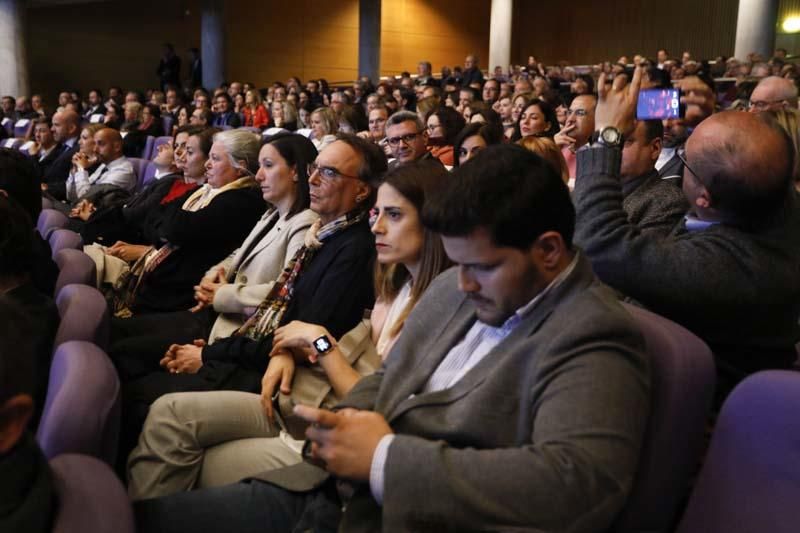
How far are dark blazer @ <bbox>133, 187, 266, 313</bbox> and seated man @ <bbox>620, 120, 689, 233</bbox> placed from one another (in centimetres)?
164

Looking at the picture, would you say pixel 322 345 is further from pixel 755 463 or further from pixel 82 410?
pixel 755 463

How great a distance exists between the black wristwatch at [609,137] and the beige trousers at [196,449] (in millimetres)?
1005

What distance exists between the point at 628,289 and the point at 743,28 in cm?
1376

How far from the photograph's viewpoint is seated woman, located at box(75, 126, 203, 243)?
13.7ft

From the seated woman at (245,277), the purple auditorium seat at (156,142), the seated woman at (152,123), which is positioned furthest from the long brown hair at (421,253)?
the seated woman at (152,123)

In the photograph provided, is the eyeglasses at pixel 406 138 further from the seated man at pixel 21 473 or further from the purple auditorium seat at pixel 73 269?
the seated man at pixel 21 473

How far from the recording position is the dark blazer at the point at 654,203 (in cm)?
→ 227

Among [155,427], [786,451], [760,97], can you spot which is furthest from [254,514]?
[760,97]

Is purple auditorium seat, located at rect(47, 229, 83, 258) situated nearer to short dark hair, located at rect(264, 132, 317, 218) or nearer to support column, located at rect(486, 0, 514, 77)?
short dark hair, located at rect(264, 132, 317, 218)

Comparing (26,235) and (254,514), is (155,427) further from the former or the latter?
(26,235)

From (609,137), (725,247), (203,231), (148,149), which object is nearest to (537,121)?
(203,231)

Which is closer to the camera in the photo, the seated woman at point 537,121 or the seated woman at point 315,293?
the seated woman at point 315,293

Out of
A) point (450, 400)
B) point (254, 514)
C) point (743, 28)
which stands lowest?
point (254, 514)

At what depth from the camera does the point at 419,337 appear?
1.55 meters
